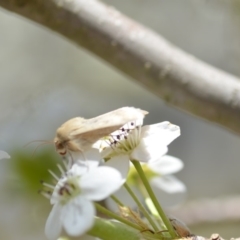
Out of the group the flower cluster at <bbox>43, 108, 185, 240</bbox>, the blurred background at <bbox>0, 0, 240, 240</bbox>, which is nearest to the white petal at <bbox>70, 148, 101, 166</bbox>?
the flower cluster at <bbox>43, 108, 185, 240</bbox>

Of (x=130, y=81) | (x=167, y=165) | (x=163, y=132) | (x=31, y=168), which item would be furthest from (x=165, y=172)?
(x=130, y=81)

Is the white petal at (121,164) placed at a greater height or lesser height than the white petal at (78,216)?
greater

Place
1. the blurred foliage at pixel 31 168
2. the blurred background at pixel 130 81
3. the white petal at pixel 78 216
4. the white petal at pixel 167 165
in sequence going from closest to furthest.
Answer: the white petal at pixel 78 216
the white petal at pixel 167 165
the blurred foliage at pixel 31 168
the blurred background at pixel 130 81

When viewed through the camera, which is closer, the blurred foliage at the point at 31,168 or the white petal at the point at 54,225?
the white petal at the point at 54,225

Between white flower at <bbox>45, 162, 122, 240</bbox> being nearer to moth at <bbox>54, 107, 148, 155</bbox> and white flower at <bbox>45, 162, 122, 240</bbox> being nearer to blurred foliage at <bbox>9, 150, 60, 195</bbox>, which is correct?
moth at <bbox>54, 107, 148, 155</bbox>

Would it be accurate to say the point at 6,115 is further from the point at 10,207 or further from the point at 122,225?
the point at 122,225

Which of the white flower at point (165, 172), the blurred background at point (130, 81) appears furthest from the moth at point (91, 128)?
the blurred background at point (130, 81)

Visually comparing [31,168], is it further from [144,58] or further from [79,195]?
[79,195]

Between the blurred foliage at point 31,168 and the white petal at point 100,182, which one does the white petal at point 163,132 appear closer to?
the white petal at point 100,182
